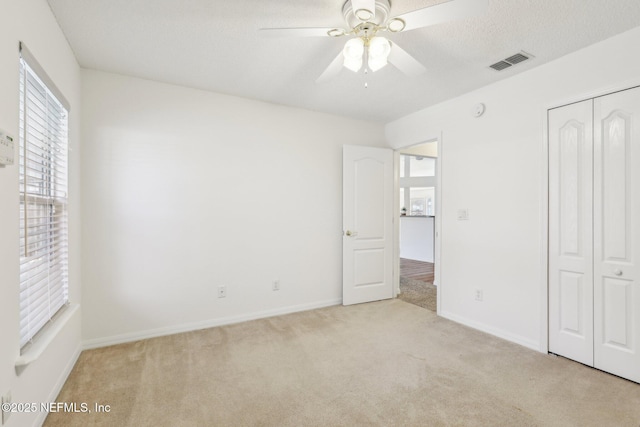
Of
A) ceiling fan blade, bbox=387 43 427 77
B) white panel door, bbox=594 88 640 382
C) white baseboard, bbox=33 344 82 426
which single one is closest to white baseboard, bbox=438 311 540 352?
white panel door, bbox=594 88 640 382

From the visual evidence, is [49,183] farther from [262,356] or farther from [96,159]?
[262,356]

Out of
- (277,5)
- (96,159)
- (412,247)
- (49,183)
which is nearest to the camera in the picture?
(277,5)

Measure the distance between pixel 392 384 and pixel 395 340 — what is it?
2.55ft

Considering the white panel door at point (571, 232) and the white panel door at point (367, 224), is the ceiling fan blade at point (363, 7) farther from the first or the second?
the white panel door at point (367, 224)

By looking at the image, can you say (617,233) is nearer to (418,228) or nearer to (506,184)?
(506,184)

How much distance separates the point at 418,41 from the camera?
229 centimetres

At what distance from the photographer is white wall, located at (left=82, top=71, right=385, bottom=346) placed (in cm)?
280

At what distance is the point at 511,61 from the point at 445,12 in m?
1.51

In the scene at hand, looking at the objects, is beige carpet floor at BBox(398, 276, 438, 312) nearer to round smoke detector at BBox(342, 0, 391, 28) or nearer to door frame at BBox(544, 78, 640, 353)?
door frame at BBox(544, 78, 640, 353)

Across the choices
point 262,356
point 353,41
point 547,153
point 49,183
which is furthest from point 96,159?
point 547,153

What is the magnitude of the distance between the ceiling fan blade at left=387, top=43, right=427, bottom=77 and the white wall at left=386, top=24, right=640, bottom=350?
1.43 m

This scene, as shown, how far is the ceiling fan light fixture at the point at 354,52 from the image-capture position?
176 cm

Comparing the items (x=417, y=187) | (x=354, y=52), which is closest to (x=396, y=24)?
(x=354, y=52)

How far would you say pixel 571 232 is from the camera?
99.1 inches
